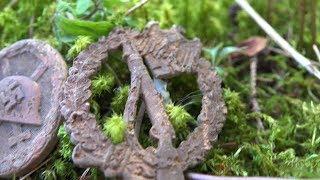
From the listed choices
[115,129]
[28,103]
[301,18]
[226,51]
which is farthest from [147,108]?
[301,18]

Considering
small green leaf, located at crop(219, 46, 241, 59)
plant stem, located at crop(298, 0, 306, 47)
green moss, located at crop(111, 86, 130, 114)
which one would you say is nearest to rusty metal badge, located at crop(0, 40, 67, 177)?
green moss, located at crop(111, 86, 130, 114)

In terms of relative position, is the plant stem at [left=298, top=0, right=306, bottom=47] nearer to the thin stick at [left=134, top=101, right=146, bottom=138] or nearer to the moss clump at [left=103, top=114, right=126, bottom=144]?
the thin stick at [left=134, top=101, right=146, bottom=138]

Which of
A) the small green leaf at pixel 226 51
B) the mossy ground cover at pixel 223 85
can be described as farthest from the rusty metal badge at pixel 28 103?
the small green leaf at pixel 226 51

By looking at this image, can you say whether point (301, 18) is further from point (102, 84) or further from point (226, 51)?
point (102, 84)

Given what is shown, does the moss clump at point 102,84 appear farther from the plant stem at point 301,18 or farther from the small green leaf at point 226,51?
the plant stem at point 301,18

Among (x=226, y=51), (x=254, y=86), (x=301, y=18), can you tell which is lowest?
(x=254, y=86)

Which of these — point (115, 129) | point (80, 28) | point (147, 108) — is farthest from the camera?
point (80, 28)

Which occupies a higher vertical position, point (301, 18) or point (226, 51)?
point (301, 18)
